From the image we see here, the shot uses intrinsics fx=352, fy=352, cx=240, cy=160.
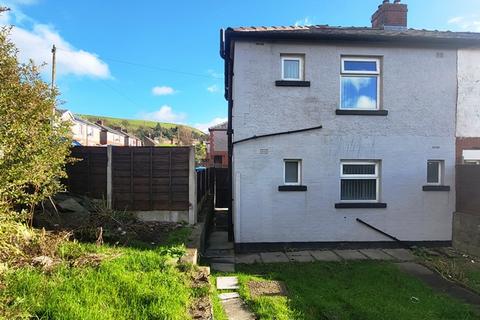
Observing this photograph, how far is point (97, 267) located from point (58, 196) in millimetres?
4058

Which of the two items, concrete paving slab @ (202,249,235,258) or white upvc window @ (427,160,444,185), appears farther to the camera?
white upvc window @ (427,160,444,185)

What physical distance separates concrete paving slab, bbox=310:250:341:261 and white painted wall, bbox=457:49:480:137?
4.67m

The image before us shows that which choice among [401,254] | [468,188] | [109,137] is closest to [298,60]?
[468,188]

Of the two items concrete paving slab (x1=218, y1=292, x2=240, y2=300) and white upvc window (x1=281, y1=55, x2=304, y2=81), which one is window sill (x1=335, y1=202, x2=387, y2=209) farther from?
concrete paving slab (x1=218, y1=292, x2=240, y2=300)

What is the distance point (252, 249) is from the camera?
876 cm

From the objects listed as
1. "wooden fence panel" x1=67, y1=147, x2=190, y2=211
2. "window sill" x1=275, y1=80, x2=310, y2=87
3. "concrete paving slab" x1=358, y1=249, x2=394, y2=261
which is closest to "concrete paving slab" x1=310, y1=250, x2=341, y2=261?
"concrete paving slab" x1=358, y1=249, x2=394, y2=261

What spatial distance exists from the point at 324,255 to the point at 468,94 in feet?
19.0

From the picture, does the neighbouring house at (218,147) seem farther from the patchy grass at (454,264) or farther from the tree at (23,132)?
the tree at (23,132)

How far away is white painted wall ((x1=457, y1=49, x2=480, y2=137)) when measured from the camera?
927cm

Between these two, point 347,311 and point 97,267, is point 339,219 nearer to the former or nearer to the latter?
point 347,311

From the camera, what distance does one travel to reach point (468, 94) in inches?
367

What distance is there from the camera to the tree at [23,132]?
15.0ft

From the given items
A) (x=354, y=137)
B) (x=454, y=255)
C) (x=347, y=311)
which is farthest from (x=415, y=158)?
(x=347, y=311)

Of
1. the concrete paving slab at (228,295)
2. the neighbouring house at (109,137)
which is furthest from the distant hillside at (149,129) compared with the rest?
the concrete paving slab at (228,295)
